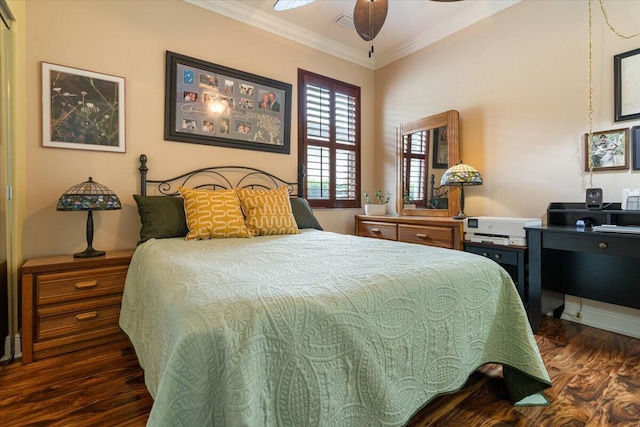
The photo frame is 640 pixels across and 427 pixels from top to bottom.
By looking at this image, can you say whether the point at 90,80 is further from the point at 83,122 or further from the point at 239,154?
the point at 239,154

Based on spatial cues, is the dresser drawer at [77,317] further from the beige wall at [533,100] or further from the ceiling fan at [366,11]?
the beige wall at [533,100]

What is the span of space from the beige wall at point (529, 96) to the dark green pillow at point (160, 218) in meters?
2.74

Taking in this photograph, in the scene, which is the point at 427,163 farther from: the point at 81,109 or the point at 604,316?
the point at 81,109

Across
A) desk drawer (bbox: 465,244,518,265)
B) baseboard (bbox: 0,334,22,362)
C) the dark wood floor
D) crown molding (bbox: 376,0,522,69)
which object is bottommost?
the dark wood floor

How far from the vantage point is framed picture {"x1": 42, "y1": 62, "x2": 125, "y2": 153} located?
7.01 ft

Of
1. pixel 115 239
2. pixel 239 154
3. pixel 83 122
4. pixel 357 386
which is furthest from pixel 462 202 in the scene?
pixel 83 122

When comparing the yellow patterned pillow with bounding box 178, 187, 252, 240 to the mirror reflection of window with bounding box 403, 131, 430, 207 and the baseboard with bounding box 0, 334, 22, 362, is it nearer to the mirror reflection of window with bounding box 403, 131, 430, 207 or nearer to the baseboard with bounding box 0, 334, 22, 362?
the baseboard with bounding box 0, 334, 22, 362

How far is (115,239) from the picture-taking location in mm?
2412

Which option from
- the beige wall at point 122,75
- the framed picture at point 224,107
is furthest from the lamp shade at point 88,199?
the framed picture at point 224,107

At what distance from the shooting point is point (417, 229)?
2.95m

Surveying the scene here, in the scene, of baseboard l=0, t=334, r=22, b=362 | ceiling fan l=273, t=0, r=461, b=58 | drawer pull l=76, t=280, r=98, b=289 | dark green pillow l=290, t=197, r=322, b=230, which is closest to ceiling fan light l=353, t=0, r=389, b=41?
A: ceiling fan l=273, t=0, r=461, b=58

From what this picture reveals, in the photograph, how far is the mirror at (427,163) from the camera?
10.3 ft

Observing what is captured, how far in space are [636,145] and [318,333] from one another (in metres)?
2.63

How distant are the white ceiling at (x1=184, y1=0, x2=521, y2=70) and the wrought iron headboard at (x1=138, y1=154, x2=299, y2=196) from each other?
59.7 inches
